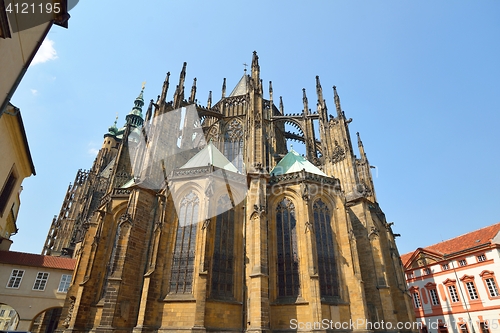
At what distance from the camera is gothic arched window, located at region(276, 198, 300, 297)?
16.9 meters

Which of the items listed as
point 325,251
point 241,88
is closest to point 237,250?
point 325,251

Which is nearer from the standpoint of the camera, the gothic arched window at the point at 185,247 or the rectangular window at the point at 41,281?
the gothic arched window at the point at 185,247

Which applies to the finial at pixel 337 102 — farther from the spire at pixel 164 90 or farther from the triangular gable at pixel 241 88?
the spire at pixel 164 90

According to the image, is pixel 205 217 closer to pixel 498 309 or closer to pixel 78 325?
pixel 78 325

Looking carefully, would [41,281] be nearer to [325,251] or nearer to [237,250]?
[237,250]

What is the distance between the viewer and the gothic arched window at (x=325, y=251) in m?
17.2

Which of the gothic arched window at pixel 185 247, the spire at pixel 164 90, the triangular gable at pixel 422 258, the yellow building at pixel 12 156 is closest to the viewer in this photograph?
the yellow building at pixel 12 156

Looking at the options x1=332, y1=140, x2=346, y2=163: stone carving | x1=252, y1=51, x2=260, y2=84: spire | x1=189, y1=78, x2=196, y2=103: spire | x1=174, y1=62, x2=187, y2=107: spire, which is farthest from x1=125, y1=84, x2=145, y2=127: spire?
x1=332, y1=140, x2=346, y2=163: stone carving

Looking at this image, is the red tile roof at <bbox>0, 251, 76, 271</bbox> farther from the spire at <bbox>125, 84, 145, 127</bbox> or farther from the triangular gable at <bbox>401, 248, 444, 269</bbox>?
the triangular gable at <bbox>401, 248, 444, 269</bbox>

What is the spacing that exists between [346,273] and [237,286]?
6746mm

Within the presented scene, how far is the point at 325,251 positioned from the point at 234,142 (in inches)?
574

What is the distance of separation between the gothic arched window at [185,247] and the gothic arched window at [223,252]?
134 centimetres

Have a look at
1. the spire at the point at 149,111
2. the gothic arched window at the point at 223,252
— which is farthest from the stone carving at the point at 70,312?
the spire at the point at 149,111

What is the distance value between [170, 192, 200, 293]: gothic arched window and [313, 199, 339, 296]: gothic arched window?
25.7 feet
